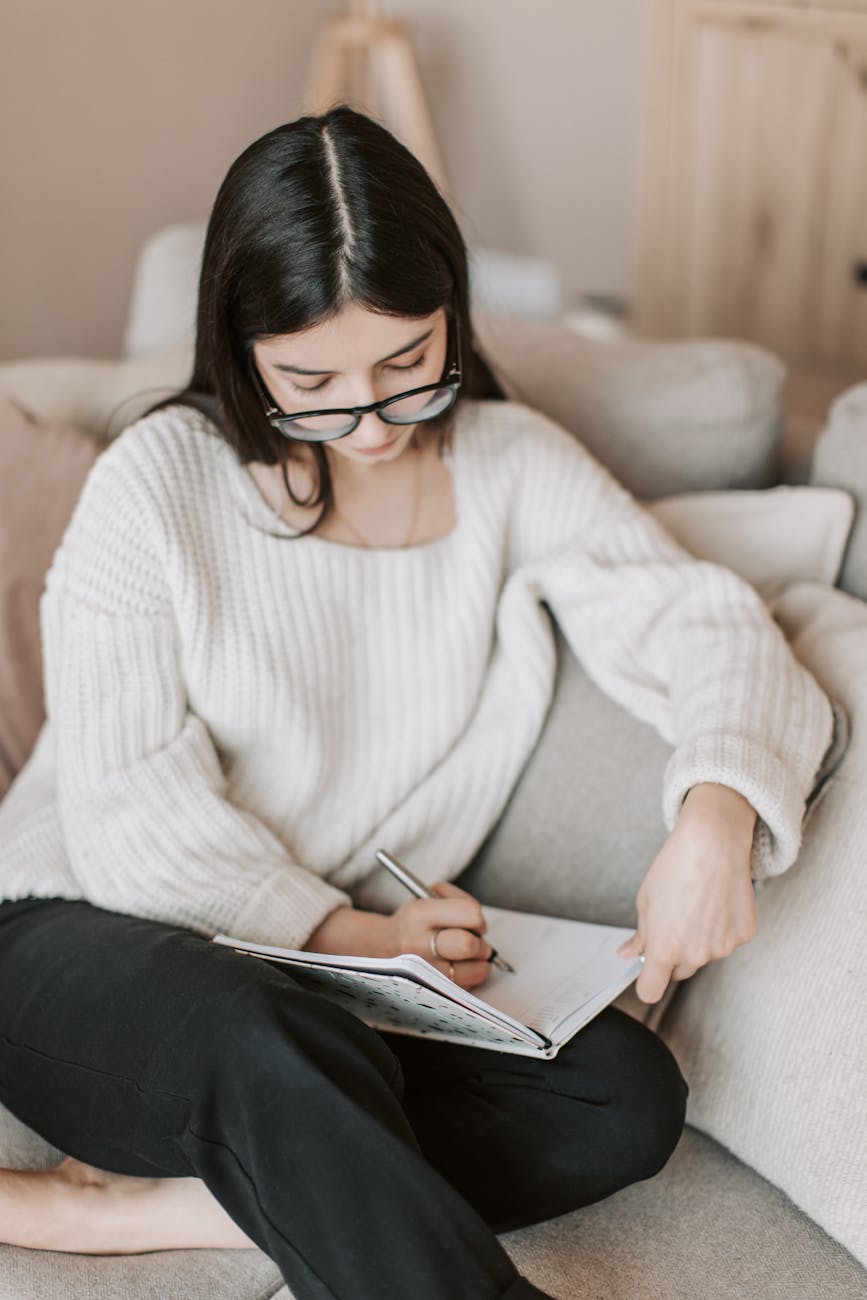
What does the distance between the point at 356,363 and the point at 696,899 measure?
49 centimetres

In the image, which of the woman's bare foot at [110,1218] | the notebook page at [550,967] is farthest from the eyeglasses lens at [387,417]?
the woman's bare foot at [110,1218]

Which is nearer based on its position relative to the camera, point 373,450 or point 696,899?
point 696,899

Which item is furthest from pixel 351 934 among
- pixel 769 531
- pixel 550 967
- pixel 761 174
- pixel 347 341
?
pixel 761 174

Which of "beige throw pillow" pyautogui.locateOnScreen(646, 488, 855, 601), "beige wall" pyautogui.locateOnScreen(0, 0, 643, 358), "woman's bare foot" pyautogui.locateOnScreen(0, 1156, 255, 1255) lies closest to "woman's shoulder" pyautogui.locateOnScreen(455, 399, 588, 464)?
"beige throw pillow" pyautogui.locateOnScreen(646, 488, 855, 601)

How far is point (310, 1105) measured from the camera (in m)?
0.86

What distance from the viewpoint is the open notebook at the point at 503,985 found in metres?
0.90

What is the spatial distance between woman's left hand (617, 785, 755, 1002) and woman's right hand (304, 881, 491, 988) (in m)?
0.13

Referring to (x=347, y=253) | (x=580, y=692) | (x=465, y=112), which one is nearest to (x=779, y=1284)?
(x=580, y=692)

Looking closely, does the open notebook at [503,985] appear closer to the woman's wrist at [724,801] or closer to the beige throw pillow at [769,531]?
the woman's wrist at [724,801]

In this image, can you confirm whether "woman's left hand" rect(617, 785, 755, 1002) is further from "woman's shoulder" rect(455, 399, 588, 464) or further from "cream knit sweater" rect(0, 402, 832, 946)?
"woman's shoulder" rect(455, 399, 588, 464)

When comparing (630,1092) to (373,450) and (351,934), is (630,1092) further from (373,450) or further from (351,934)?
(373,450)

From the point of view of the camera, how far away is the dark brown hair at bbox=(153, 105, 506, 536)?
1010mm

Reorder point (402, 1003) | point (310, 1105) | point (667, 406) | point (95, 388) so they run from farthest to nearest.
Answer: point (95, 388)
point (667, 406)
point (402, 1003)
point (310, 1105)

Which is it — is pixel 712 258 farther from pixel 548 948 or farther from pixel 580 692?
pixel 548 948
